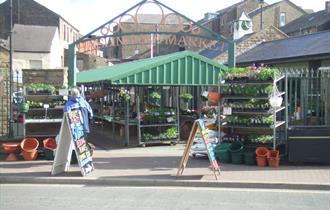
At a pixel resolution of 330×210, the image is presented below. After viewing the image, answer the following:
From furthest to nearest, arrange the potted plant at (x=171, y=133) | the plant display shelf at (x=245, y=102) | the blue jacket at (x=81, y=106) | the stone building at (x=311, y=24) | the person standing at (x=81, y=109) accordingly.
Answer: the stone building at (x=311, y=24) < the potted plant at (x=171, y=133) < the plant display shelf at (x=245, y=102) < the blue jacket at (x=81, y=106) < the person standing at (x=81, y=109)

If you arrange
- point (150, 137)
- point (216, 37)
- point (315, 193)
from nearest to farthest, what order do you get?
point (315, 193)
point (150, 137)
point (216, 37)

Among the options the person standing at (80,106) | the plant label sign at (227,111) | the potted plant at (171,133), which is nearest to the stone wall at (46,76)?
the potted plant at (171,133)

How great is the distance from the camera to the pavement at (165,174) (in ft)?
34.7

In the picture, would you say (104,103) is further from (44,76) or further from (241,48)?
(241,48)

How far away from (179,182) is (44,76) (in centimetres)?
1060

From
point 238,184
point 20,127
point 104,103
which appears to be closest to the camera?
point 238,184

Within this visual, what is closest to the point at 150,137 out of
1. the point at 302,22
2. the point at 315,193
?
the point at 315,193

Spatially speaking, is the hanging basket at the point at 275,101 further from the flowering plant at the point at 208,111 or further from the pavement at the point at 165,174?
the flowering plant at the point at 208,111

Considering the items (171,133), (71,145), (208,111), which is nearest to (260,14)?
(208,111)

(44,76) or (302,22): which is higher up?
(302,22)

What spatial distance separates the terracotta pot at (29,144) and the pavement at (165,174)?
347 mm

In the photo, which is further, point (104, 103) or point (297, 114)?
point (104, 103)

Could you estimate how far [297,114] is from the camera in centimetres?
1517

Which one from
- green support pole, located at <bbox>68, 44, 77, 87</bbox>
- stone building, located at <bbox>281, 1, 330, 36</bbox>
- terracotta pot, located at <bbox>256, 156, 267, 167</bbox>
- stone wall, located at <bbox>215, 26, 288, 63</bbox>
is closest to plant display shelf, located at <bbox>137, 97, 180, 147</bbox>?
green support pole, located at <bbox>68, 44, 77, 87</bbox>
